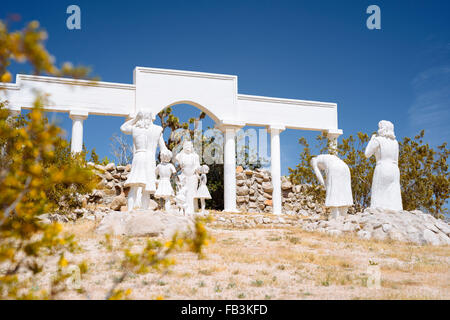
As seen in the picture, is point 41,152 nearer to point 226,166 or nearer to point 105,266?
point 105,266

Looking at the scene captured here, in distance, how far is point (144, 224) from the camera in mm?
9227

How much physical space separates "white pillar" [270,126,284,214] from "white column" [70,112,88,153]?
27.2 ft

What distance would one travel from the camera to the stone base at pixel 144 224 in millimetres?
9156

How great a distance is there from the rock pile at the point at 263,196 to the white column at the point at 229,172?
3577 millimetres

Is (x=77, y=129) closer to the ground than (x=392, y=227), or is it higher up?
higher up

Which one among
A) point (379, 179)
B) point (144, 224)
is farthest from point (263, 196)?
point (144, 224)

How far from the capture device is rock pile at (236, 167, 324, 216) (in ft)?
73.3

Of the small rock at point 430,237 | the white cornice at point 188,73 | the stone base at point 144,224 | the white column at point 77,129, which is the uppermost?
the white cornice at point 188,73

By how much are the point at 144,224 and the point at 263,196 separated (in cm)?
1422

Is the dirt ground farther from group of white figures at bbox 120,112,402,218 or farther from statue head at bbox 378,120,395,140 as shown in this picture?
statue head at bbox 378,120,395,140

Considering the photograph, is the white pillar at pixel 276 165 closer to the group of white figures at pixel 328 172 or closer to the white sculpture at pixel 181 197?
the group of white figures at pixel 328 172

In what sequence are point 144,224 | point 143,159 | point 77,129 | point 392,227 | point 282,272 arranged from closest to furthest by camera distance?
1. point 282,272
2. point 144,224
3. point 392,227
4. point 143,159
5. point 77,129

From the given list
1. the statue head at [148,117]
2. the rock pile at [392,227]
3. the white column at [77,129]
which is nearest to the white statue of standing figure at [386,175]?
the rock pile at [392,227]

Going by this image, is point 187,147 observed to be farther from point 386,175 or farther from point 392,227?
point 392,227
